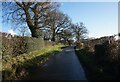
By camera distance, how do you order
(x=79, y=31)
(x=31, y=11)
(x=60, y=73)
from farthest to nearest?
(x=79, y=31), (x=31, y=11), (x=60, y=73)

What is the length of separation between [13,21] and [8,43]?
772 inches

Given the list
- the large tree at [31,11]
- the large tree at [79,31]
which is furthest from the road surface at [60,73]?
the large tree at [79,31]

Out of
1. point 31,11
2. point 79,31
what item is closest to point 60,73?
point 31,11

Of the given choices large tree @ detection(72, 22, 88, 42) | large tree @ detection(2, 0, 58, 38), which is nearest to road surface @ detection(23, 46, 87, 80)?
large tree @ detection(2, 0, 58, 38)

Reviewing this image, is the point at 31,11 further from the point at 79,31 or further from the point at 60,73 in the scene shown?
the point at 79,31

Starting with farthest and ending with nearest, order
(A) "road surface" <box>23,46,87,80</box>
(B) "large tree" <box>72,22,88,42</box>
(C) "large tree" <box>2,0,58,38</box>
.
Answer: (B) "large tree" <box>72,22,88,42</box>
(C) "large tree" <box>2,0,58,38</box>
(A) "road surface" <box>23,46,87,80</box>

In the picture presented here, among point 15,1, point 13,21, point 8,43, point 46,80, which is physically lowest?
point 46,80

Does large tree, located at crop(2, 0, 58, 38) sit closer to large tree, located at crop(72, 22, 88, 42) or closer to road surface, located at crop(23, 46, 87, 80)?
road surface, located at crop(23, 46, 87, 80)

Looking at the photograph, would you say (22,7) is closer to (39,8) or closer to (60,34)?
(39,8)

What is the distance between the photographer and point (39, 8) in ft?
124

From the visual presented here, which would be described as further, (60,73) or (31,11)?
(31,11)

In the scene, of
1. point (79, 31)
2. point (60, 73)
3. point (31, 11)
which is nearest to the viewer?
point (60, 73)

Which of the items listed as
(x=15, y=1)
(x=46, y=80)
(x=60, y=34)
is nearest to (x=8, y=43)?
(x=46, y=80)

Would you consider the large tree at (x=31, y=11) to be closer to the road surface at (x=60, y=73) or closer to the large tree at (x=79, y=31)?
the road surface at (x=60, y=73)
